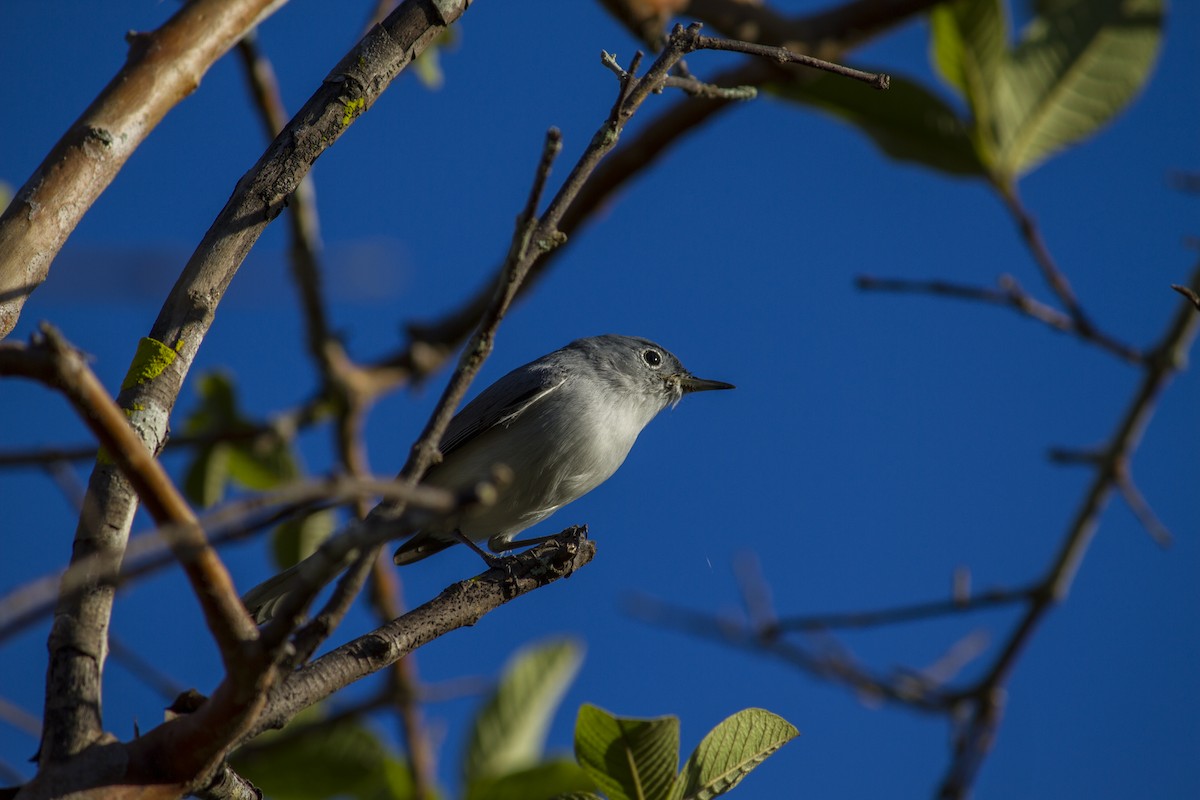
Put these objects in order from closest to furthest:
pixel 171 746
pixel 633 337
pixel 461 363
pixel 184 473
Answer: pixel 171 746
pixel 461 363
pixel 184 473
pixel 633 337

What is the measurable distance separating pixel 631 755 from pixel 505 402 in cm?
223

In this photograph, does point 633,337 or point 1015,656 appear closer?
point 1015,656

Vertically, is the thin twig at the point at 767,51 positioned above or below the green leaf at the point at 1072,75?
above

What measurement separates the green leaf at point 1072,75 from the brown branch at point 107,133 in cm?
245

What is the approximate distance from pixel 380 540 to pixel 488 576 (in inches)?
39.9

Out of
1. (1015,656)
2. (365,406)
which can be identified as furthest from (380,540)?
(365,406)

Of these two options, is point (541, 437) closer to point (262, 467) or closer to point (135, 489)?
point (262, 467)

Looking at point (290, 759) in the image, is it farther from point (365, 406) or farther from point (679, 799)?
point (679, 799)

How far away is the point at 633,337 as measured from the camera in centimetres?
475

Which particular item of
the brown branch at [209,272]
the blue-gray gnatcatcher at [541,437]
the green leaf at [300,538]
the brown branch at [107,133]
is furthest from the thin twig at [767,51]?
the green leaf at [300,538]

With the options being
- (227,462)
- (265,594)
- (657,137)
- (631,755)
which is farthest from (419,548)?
(631,755)

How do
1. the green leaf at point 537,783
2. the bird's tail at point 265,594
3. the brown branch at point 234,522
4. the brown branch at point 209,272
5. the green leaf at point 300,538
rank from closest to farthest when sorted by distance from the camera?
1. the brown branch at point 234,522
2. the brown branch at point 209,272
3. the green leaf at point 537,783
4. the bird's tail at point 265,594
5. the green leaf at point 300,538

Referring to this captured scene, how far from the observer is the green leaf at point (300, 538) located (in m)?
4.44

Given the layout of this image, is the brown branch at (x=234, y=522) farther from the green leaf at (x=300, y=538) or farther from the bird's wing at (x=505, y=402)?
the green leaf at (x=300, y=538)
